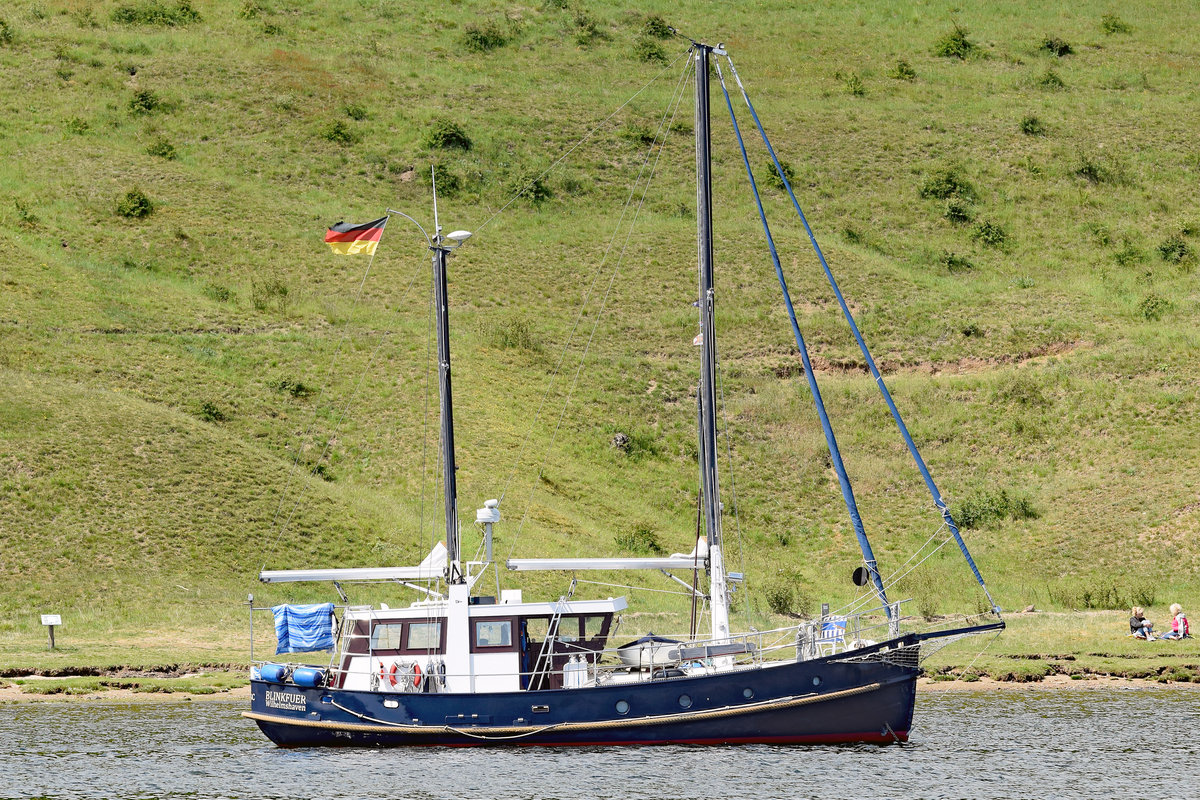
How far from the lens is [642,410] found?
286ft

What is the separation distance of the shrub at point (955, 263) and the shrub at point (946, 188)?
1064 centimetres

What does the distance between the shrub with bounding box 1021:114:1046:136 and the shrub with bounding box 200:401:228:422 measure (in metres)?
79.7

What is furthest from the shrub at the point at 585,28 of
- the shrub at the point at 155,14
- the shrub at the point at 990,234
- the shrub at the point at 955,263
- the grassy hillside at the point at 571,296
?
the shrub at the point at 955,263

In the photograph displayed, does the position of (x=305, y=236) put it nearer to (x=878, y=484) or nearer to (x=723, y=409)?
(x=723, y=409)

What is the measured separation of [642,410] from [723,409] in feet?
24.1

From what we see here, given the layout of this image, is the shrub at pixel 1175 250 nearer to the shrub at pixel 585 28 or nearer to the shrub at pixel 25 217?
the shrub at pixel 585 28

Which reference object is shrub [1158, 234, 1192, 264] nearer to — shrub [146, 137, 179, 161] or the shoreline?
the shoreline

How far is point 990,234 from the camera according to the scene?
110 meters

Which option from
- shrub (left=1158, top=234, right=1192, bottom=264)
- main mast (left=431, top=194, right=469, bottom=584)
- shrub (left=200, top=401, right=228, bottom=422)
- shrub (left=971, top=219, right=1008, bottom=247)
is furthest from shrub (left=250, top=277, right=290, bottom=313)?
shrub (left=1158, top=234, right=1192, bottom=264)

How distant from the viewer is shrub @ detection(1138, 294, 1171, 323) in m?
94.9

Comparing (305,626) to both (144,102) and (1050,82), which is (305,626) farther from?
(1050,82)

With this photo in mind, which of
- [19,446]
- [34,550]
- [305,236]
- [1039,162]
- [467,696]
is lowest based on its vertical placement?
[467,696]

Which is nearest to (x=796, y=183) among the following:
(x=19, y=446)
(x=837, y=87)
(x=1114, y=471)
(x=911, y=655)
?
(x=837, y=87)

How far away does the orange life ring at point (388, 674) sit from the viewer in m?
34.3
